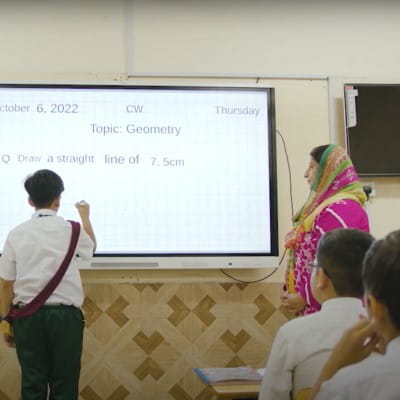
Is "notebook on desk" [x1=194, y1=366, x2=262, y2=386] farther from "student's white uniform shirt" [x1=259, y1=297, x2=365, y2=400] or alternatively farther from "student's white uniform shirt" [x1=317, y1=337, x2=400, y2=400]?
"student's white uniform shirt" [x1=317, y1=337, x2=400, y2=400]

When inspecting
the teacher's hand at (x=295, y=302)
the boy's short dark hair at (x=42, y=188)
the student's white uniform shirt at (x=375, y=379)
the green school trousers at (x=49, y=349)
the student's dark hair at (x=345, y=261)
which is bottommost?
the green school trousers at (x=49, y=349)

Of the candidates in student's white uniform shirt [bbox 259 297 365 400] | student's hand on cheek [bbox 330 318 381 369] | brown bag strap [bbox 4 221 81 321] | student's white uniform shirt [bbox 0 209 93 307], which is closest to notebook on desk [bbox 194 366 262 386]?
student's white uniform shirt [bbox 0 209 93 307]

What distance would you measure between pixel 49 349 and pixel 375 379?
183 centimetres

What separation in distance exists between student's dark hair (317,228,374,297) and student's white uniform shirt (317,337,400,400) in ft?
1.83

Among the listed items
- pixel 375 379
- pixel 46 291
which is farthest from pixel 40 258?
pixel 375 379

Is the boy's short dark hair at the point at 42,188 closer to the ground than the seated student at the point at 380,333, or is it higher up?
higher up

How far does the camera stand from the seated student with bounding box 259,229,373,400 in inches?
68.7

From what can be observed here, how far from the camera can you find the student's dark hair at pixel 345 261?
1.80 m

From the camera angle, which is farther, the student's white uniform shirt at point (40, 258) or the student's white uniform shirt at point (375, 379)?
the student's white uniform shirt at point (40, 258)

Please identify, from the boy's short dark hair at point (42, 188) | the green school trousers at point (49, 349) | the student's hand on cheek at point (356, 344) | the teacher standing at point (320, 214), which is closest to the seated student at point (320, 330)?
the student's hand on cheek at point (356, 344)

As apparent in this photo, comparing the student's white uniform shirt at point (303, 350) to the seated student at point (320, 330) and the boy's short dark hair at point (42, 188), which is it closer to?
the seated student at point (320, 330)

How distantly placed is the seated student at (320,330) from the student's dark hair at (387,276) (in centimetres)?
52

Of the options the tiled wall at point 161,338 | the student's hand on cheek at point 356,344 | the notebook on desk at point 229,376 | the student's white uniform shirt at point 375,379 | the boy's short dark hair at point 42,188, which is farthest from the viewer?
the tiled wall at point 161,338

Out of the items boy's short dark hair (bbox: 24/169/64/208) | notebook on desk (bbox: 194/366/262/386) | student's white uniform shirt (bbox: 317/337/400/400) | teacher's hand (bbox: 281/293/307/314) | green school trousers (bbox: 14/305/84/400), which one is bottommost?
notebook on desk (bbox: 194/366/262/386)
